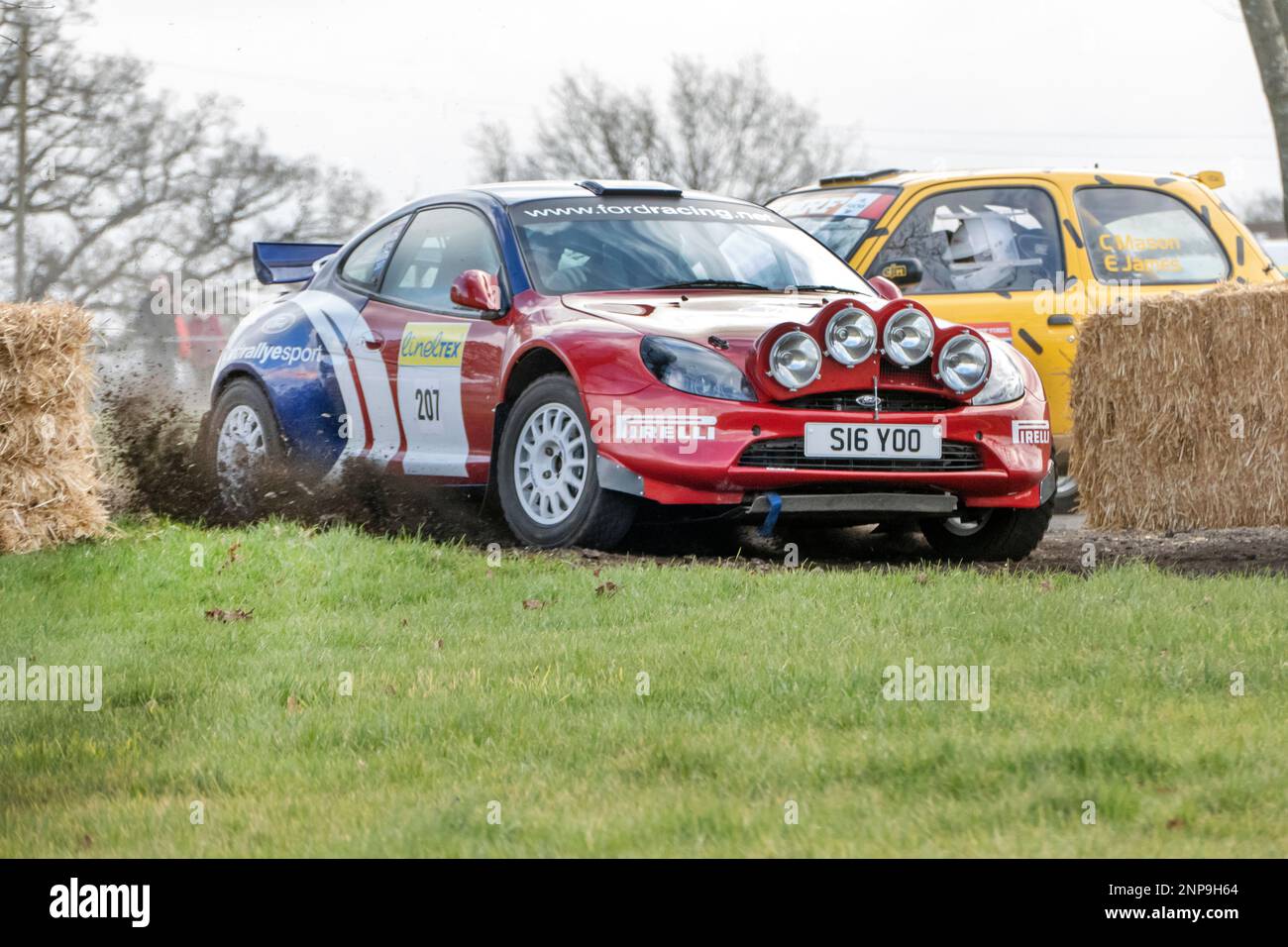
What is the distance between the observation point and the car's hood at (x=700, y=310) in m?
7.98

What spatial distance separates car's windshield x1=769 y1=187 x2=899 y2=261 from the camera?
1122cm

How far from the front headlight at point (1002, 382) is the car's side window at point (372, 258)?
10.9 feet

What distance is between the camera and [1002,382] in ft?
27.6

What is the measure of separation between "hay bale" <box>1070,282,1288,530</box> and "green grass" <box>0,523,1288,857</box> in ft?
11.9

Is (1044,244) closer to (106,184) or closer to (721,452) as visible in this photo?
(721,452)

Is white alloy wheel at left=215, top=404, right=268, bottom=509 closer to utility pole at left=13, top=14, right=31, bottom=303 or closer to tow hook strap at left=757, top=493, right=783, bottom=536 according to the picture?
tow hook strap at left=757, top=493, right=783, bottom=536

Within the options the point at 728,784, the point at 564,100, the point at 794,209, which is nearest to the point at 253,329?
the point at 794,209

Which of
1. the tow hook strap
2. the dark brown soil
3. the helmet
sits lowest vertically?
the dark brown soil

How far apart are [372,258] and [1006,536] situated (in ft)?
12.3

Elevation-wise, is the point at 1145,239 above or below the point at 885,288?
above

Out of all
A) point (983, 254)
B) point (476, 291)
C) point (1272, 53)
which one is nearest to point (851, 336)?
point (476, 291)

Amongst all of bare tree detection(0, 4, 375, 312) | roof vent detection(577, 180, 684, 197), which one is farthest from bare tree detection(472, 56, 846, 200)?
roof vent detection(577, 180, 684, 197)
